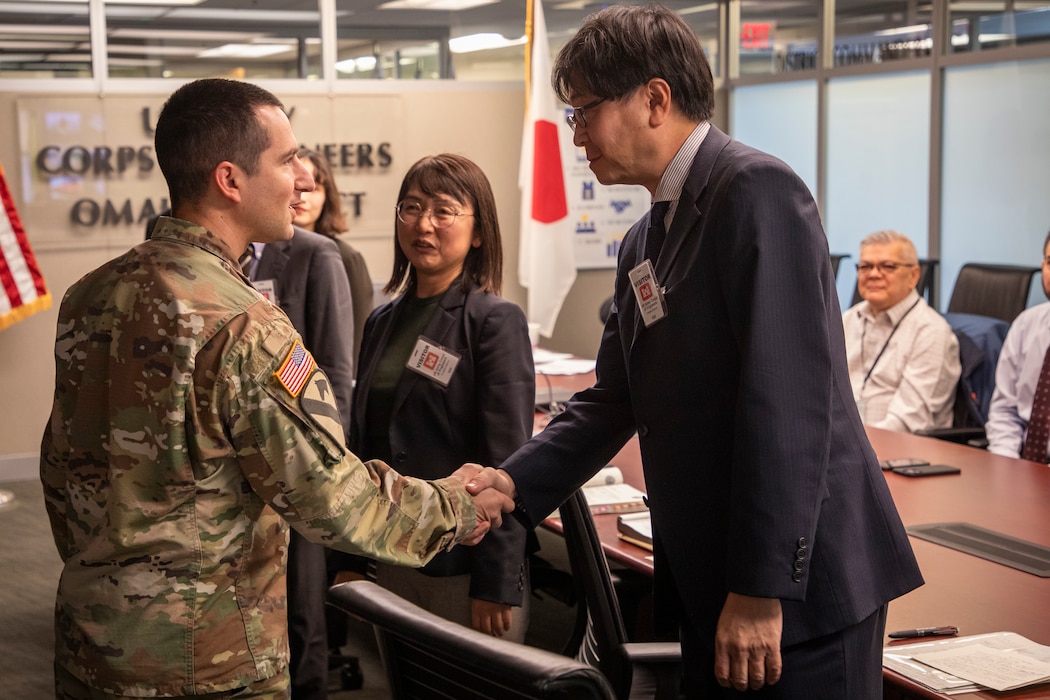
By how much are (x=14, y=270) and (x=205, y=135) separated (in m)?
5.40

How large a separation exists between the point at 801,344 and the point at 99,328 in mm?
940

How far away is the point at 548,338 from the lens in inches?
318

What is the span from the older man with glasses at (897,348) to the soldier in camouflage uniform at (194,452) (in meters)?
3.23

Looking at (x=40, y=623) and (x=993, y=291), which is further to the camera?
(x=993, y=291)

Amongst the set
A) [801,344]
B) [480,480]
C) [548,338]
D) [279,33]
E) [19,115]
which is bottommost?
[548,338]

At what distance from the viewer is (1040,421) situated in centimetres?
386

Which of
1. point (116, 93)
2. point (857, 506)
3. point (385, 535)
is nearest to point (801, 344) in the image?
point (857, 506)

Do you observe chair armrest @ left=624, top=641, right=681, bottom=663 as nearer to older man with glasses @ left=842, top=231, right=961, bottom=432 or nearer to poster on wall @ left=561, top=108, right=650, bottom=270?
older man with glasses @ left=842, top=231, right=961, bottom=432

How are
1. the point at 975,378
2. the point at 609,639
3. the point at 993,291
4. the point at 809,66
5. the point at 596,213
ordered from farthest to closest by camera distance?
1. the point at 596,213
2. the point at 809,66
3. the point at 993,291
4. the point at 975,378
5. the point at 609,639

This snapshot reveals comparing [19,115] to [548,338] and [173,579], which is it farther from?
[173,579]

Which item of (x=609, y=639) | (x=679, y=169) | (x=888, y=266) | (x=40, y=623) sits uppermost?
(x=679, y=169)

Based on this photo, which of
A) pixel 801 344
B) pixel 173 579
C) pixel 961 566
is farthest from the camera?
pixel 961 566

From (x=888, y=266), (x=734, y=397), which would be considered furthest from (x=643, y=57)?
(x=888, y=266)

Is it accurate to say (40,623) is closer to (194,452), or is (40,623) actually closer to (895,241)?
(194,452)
